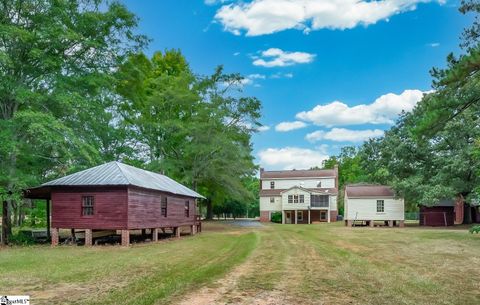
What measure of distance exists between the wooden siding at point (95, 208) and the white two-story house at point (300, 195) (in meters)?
39.7

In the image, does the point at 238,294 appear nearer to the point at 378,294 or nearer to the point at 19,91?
the point at 378,294

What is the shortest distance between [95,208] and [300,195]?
4081 cm

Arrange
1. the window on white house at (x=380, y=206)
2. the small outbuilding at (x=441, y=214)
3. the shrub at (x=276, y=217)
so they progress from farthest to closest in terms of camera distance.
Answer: the shrub at (x=276, y=217) < the window on white house at (x=380, y=206) < the small outbuilding at (x=441, y=214)

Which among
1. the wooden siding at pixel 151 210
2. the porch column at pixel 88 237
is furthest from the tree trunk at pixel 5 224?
the wooden siding at pixel 151 210

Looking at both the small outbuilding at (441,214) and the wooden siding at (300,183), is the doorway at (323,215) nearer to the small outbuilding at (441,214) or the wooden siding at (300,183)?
the wooden siding at (300,183)

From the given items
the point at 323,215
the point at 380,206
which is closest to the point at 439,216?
the point at 380,206

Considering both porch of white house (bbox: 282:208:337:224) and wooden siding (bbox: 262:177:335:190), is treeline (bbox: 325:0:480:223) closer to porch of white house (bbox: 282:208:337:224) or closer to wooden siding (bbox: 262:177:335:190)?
porch of white house (bbox: 282:208:337:224)

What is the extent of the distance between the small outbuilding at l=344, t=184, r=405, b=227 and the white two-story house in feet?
35.9

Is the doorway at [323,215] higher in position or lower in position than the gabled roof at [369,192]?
lower

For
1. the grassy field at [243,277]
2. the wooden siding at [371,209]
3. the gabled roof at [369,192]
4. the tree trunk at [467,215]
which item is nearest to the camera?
the grassy field at [243,277]

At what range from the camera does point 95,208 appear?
22.5 metres

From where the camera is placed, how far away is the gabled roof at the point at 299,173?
220ft

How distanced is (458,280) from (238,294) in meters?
6.10

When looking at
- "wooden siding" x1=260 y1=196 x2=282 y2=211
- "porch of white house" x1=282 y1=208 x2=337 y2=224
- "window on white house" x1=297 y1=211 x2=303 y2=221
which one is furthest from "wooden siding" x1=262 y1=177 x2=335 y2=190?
"window on white house" x1=297 y1=211 x2=303 y2=221
